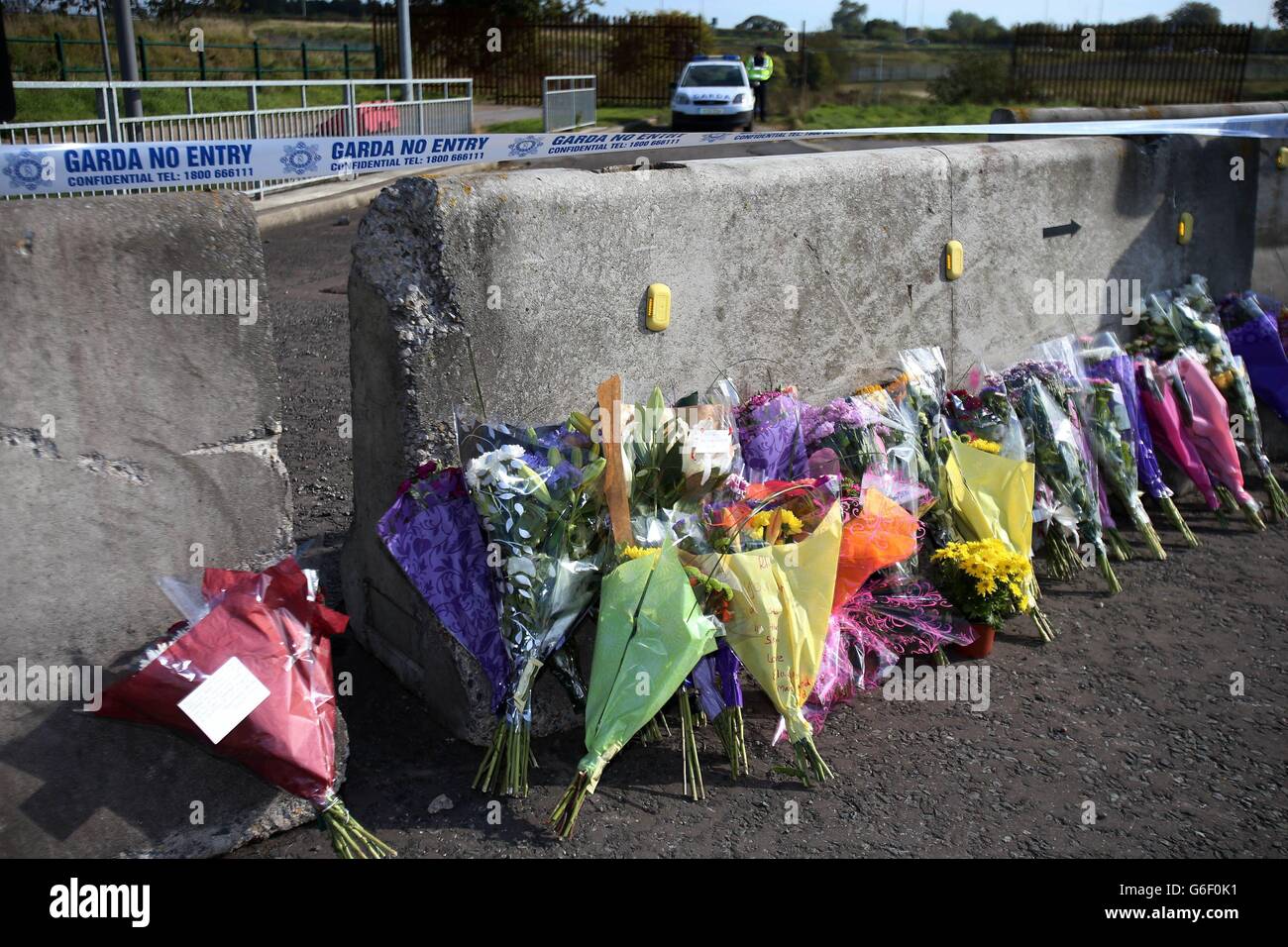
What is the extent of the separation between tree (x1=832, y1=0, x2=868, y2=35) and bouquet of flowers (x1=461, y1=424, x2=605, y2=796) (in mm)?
87514

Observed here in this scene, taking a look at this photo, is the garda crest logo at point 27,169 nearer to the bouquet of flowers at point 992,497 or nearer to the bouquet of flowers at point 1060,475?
the bouquet of flowers at point 992,497

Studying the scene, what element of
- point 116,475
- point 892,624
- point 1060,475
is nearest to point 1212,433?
point 1060,475

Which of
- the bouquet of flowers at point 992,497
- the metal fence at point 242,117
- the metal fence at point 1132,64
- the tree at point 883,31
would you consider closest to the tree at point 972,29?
the tree at point 883,31

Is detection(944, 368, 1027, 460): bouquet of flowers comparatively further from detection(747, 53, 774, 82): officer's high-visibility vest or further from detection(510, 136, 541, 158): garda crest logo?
detection(747, 53, 774, 82): officer's high-visibility vest

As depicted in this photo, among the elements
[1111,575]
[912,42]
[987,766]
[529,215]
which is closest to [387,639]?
[529,215]

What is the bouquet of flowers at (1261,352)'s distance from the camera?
21.8 ft

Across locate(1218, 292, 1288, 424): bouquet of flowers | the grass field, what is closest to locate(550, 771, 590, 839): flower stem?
locate(1218, 292, 1288, 424): bouquet of flowers

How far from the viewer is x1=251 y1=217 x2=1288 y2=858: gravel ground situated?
345 cm

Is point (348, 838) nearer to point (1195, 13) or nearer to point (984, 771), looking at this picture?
point (984, 771)

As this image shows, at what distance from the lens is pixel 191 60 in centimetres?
2219

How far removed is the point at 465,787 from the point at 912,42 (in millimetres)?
77470

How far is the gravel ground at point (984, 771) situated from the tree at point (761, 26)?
217 feet

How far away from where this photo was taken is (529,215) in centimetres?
409

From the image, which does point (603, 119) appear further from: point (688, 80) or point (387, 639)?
point (387, 639)
